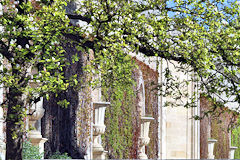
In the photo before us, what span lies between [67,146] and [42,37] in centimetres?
547

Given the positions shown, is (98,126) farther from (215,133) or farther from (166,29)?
(215,133)

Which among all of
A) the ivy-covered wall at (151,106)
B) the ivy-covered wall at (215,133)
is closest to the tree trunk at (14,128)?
the ivy-covered wall at (151,106)

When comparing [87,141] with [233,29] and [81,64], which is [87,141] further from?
[233,29]

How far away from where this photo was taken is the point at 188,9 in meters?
→ 8.72

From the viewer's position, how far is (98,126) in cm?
1314

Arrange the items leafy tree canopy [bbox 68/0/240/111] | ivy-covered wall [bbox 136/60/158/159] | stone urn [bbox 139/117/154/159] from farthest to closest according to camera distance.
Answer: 1. ivy-covered wall [bbox 136/60/158/159]
2. stone urn [bbox 139/117/154/159]
3. leafy tree canopy [bbox 68/0/240/111]

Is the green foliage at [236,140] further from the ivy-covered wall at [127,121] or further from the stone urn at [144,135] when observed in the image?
the stone urn at [144,135]

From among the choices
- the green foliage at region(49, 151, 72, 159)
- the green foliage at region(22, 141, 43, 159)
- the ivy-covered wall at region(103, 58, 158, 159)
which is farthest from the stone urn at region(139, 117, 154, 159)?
the green foliage at region(22, 141, 43, 159)

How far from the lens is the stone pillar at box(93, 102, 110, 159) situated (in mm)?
13141

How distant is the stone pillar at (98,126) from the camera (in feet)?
43.1

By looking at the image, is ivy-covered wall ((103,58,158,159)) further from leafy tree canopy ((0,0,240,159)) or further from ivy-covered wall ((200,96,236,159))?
leafy tree canopy ((0,0,240,159))

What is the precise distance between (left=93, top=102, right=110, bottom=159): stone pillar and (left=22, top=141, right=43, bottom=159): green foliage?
2.48m

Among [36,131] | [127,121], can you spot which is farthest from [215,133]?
[36,131]

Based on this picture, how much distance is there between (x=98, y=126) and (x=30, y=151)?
9.13 feet
